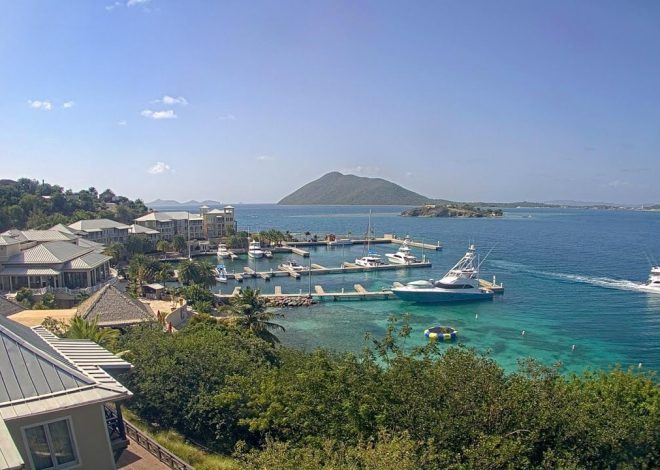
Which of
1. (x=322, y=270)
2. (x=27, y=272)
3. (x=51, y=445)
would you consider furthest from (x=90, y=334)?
(x=322, y=270)

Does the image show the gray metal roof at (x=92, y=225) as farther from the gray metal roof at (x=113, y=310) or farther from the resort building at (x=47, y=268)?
the gray metal roof at (x=113, y=310)

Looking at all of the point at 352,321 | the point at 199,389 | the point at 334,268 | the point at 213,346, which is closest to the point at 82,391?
the point at 199,389

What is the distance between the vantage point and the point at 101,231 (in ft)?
221

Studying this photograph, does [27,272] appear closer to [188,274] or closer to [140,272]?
[140,272]

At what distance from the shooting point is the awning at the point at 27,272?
119 feet

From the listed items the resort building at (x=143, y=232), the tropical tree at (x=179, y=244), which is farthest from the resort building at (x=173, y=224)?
the tropical tree at (x=179, y=244)

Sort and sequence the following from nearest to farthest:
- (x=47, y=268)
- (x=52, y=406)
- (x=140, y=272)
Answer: (x=52, y=406) < (x=47, y=268) < (x=140, y=272)

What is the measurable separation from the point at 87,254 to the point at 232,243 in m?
46.7

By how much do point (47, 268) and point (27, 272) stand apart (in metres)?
1.40

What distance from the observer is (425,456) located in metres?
9.98

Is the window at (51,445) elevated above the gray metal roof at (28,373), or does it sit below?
below

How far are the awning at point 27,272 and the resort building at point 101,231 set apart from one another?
2674 cm

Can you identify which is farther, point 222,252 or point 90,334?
point 222,252

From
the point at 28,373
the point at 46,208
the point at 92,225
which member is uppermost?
the point at 46,208
